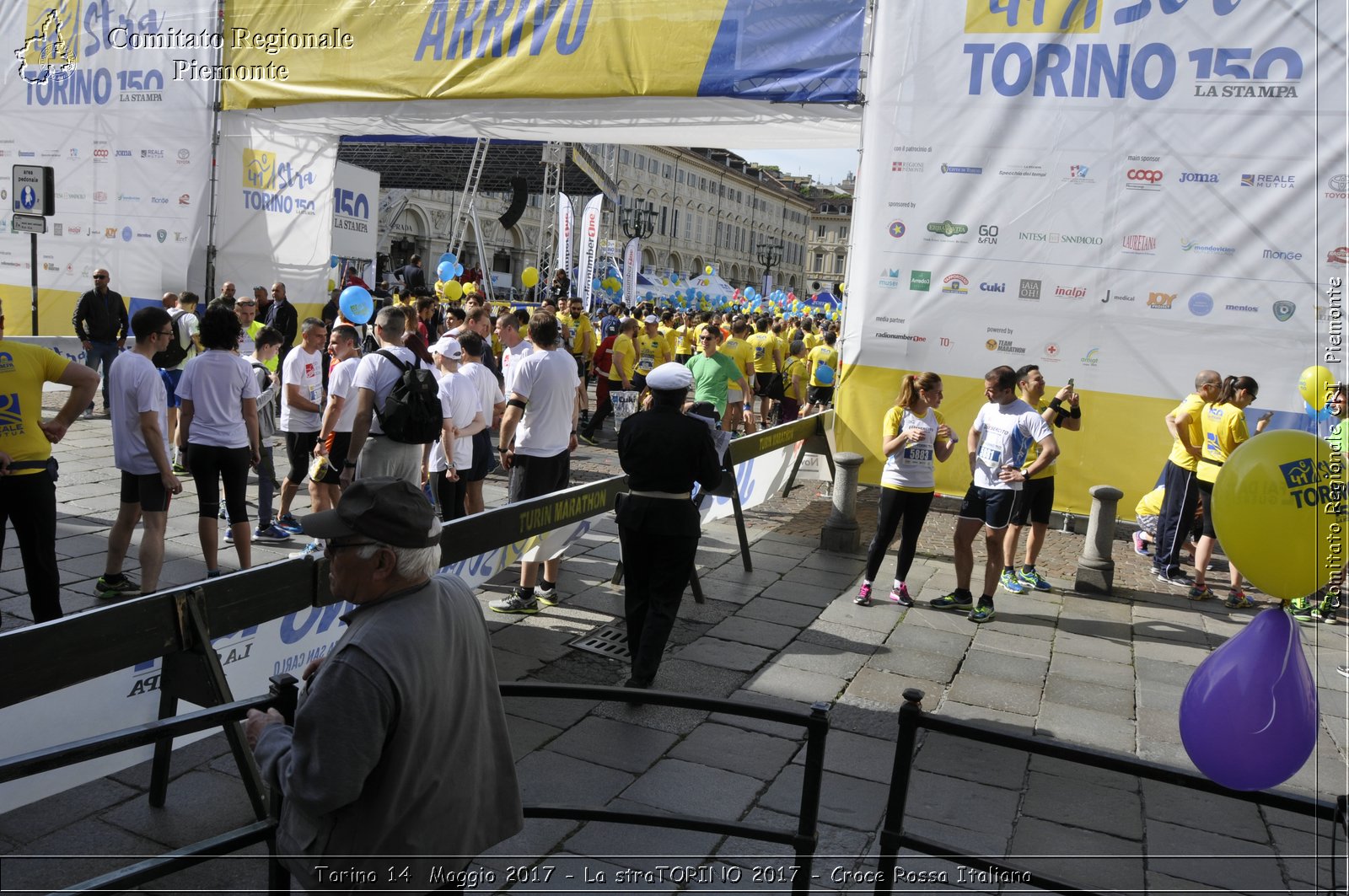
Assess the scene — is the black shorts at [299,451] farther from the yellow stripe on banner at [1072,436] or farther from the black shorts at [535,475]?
the yellow stripe on banner at [1072,436]

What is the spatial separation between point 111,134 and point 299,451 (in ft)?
30.0

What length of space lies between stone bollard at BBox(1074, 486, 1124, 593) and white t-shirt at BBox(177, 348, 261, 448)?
608 centimetres

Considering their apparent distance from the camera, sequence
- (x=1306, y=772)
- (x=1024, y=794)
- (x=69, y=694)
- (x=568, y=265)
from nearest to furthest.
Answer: (x=69, y=694)
(x=1024, y=794)
(x=1306, y=772)
(x=568, y=265)

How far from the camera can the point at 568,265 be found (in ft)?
87.7

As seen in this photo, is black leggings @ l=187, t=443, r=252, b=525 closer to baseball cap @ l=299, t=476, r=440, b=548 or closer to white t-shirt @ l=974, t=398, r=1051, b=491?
baseball cap @ l=299, t=476, r=440, b=548

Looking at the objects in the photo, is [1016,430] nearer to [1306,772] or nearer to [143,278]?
[1306,772]

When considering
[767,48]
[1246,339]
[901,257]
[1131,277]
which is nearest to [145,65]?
[767,48]

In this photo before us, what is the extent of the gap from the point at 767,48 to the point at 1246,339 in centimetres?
506

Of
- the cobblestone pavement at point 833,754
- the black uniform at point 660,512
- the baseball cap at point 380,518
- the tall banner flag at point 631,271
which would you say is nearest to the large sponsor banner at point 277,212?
the cobblestone pavement at point 833,754

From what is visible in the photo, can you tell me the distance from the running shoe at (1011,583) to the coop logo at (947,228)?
334cm

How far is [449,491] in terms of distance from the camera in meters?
6.99

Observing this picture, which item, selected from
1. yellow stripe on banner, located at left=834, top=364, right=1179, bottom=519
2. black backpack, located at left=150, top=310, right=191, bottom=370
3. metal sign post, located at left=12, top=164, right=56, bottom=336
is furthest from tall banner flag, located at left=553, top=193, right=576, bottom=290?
yellow stripe on banner, located at left=834, top=364, right=1179, bottom=519

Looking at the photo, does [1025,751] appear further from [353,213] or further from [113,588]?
[353,213]

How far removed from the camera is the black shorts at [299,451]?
297 inches
